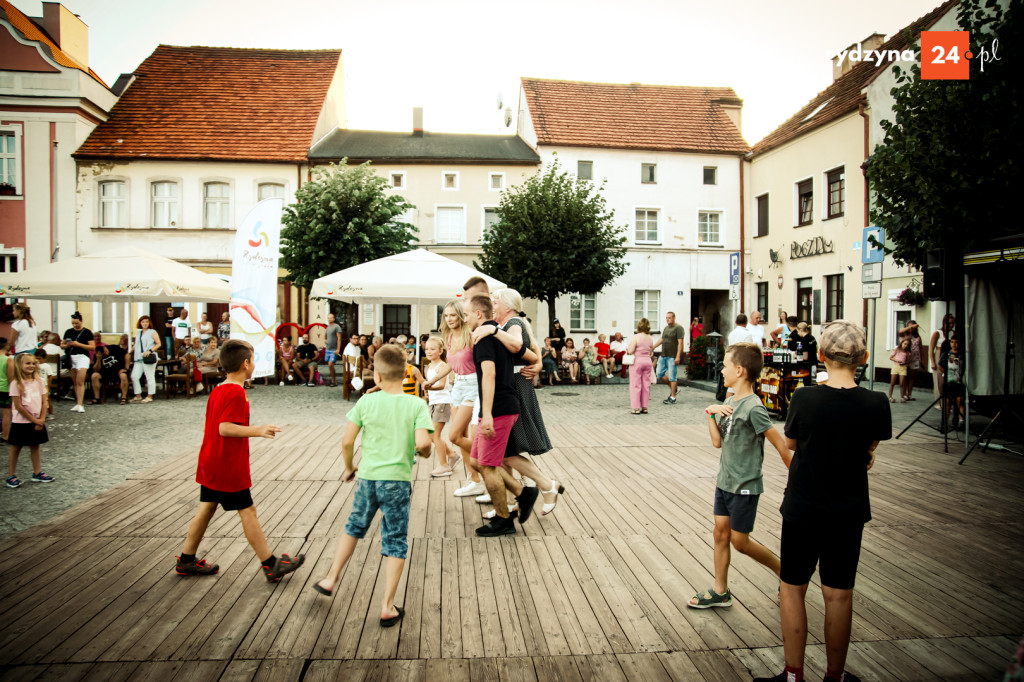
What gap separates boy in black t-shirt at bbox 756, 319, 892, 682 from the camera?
110 inches

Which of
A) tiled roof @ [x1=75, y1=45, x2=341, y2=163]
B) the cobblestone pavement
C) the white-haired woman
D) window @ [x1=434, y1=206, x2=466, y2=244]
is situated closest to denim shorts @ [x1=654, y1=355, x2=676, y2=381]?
the cobblestone pavement

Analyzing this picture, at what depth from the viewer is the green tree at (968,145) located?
8.56 m

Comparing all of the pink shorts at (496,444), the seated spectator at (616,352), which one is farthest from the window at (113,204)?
the pink shorts at (496,444)

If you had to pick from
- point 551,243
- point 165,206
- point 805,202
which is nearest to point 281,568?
point 551,243

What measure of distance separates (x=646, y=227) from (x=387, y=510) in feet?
89.9

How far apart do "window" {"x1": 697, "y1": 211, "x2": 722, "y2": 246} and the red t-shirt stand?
2787 centimetres

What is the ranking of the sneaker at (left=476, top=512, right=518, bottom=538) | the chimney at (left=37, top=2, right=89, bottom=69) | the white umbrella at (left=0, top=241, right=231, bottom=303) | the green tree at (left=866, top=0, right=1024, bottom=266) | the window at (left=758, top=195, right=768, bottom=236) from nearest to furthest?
1. the sneaker at (left=476, top=512, right=518, bottom=538)
2. the green tree at (left=866, top=0, right=1024, bottom=266)
3. the white umbrella at (left=0, top=241, right=231, bottom=303)
4. the chimney at (left=37, top=2, right=89, bottom=69)
5. the window at (left=758, top=195, right=768, bottom=236)

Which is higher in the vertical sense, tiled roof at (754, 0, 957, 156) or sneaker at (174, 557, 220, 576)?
tiled roof at (754, 0, 957, 156)

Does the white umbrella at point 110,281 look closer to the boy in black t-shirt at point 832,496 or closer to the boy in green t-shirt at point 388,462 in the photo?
the boy in green t-shirt at point 388,462

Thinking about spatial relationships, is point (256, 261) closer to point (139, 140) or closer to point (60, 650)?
point (60, 650)

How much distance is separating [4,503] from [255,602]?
377cm

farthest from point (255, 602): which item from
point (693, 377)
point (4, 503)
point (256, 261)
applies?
point (693, 377)

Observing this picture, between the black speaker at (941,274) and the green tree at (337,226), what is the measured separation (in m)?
16.4

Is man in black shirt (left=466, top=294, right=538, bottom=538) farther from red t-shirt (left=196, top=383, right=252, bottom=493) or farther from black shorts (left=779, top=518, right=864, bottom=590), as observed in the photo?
black shorts (left=779, top=518, right=864, bottom=590)
